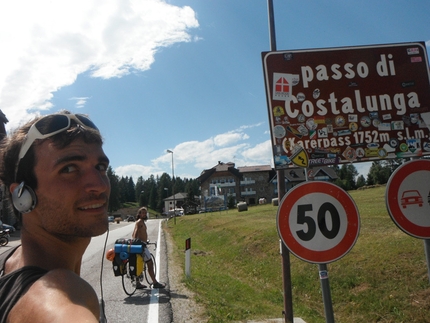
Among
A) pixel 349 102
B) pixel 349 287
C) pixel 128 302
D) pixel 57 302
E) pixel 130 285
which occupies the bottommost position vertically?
pixel 349 287

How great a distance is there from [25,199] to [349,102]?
4.24 metres

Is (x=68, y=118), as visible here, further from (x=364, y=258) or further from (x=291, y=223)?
(x=364, y=258)

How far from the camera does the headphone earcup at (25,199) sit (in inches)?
59.0

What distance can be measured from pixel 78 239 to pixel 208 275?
1127 centimetres

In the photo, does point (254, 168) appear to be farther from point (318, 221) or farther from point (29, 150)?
point (29, 150)

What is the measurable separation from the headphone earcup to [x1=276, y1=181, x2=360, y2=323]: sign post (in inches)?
100

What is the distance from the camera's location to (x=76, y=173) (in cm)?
150

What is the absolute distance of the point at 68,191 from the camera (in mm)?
1468

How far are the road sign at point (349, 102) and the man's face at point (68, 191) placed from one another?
3485mm

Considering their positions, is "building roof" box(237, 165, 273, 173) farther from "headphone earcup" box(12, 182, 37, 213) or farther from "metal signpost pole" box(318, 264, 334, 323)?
"headphone earcup" box(12, 182, 37, 213)

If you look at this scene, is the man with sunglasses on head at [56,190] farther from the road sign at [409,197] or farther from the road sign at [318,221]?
the road sign at [409,197]

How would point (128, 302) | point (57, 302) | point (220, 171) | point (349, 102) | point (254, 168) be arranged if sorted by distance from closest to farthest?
1. point (57, 302)
2. point (349, 102)
3. point (128, 302)
4. point (220, 171)
5. point (254, 168)

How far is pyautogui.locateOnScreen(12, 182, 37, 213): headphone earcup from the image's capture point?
4.91ft

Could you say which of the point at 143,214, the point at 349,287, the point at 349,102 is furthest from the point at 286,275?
the point at 143,214
